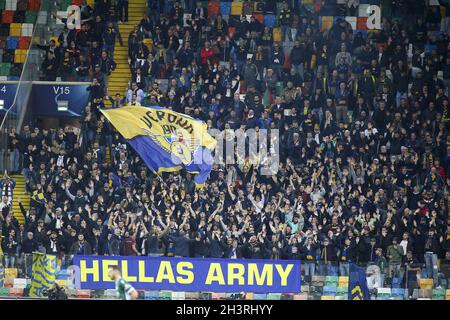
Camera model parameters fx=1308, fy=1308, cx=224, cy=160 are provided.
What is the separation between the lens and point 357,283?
2536 cm

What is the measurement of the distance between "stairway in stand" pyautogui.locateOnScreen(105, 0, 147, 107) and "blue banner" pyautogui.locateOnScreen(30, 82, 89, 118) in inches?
34.2

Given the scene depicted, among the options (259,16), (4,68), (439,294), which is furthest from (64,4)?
(439,294)

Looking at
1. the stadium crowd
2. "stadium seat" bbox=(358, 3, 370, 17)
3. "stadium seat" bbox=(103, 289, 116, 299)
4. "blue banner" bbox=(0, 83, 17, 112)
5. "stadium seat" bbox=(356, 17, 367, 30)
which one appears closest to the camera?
"stadium seat" bbox=(103, 289, 116, 299)

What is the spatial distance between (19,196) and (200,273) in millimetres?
5922

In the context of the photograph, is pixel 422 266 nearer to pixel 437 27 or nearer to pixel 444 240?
pixel 444 240

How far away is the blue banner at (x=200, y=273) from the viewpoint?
2577 cm

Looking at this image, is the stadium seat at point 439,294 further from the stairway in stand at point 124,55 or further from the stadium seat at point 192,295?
the stairway in stand at point 124,55

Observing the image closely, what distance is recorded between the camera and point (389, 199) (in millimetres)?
28766

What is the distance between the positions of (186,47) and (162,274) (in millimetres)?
8271

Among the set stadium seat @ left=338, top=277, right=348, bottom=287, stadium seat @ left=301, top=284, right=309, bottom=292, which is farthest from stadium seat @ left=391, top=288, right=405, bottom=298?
stadium seat @ left=301, top=284, right=309, bottom=292

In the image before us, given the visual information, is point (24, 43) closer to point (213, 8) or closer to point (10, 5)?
point (10, 5)

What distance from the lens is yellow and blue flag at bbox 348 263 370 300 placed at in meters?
25.3

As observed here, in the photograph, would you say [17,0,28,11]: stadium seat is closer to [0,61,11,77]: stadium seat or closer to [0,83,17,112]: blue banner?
[0,61,11,77]: stadium seat

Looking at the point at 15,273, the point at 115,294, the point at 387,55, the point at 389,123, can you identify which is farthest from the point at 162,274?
the point at 387,55
